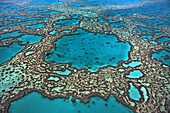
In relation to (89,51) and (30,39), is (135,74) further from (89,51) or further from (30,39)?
(30,39)

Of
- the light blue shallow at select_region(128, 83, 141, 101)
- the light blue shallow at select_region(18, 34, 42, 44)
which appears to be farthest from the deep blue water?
the light blue shallow at select_region(18, 34, 42, 44)

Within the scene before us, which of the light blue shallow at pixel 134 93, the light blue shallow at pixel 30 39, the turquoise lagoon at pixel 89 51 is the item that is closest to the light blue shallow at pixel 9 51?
the light blue shallow at pixel 30 39

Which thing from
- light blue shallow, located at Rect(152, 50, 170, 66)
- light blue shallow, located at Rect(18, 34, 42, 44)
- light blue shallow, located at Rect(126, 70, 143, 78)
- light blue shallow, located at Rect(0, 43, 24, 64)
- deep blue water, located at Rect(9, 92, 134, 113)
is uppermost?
light blue shallow, located at Rect(18, 34, 42, 44)

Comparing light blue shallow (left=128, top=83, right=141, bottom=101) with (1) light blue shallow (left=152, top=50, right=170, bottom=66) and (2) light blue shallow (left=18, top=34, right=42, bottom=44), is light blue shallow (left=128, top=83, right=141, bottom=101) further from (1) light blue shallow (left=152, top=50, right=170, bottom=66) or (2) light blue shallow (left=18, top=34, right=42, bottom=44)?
(2) light blue shallow (left=18, top=34, right=42, bottom=44)

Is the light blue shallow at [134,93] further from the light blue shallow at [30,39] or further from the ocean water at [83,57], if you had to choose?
the light blue shallow at [30,39]

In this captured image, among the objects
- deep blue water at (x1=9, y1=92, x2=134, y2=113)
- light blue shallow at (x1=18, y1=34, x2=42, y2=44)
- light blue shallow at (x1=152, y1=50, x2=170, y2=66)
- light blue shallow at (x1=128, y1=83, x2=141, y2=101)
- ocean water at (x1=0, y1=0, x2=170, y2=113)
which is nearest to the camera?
deep blue water at (x1=9, y1=92, x2=134, y2=113)

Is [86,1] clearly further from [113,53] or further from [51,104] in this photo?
[51,104]

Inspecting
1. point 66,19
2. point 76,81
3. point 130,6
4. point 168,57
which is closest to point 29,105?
point 76,81
